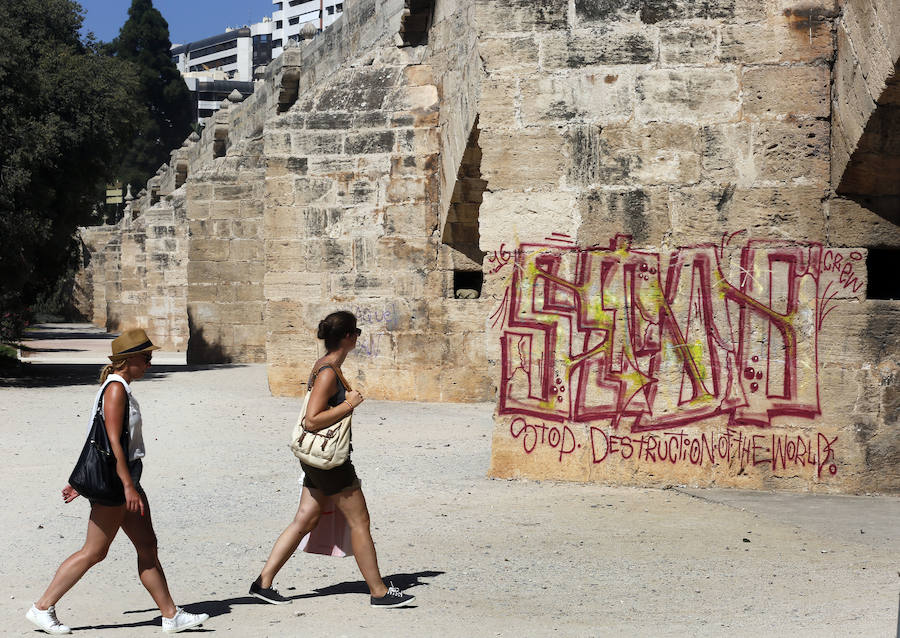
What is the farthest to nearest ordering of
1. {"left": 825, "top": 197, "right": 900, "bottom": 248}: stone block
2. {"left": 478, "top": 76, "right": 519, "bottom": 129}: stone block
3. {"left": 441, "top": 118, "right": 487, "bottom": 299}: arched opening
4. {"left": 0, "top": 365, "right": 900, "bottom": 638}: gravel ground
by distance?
{"left": 441, "top": 118, "right": 487, "bottom": 299}: arched opening, {"left": 478, "top": 76, "right": 519, "bottom": 129}: stone block, {"left": 825, "top": 197, "right": 900, "bottom": 248}: stone block, {"left": 0, "top": 365, "right": 900, "bottom": 638}: gravel ground

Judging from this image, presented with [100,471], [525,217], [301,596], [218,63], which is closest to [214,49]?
[218,63]

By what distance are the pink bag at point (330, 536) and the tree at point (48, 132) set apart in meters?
11.1

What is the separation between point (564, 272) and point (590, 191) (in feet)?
1.77

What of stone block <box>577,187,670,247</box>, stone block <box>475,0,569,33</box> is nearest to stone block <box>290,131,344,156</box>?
stone block <box>475,0,569,33</box>

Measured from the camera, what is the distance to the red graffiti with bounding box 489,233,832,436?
7.07 m

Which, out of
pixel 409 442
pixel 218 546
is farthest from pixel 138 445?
pixel 409 442

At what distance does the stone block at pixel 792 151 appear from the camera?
7.05 metres

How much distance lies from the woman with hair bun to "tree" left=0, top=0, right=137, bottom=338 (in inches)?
A: 436

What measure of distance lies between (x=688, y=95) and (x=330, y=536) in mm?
3959

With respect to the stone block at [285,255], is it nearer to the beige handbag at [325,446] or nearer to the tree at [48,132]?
the tree at [48,132]

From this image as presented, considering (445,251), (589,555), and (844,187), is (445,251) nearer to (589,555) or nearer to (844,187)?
(844,187)

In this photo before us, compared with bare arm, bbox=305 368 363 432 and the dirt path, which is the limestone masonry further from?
bare arm, bbox=305 368 363 432

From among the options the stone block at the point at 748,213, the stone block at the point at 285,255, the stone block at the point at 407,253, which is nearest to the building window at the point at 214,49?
the stone block at the point at 285,255

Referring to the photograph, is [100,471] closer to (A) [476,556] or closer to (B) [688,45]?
(A) [476,556]
